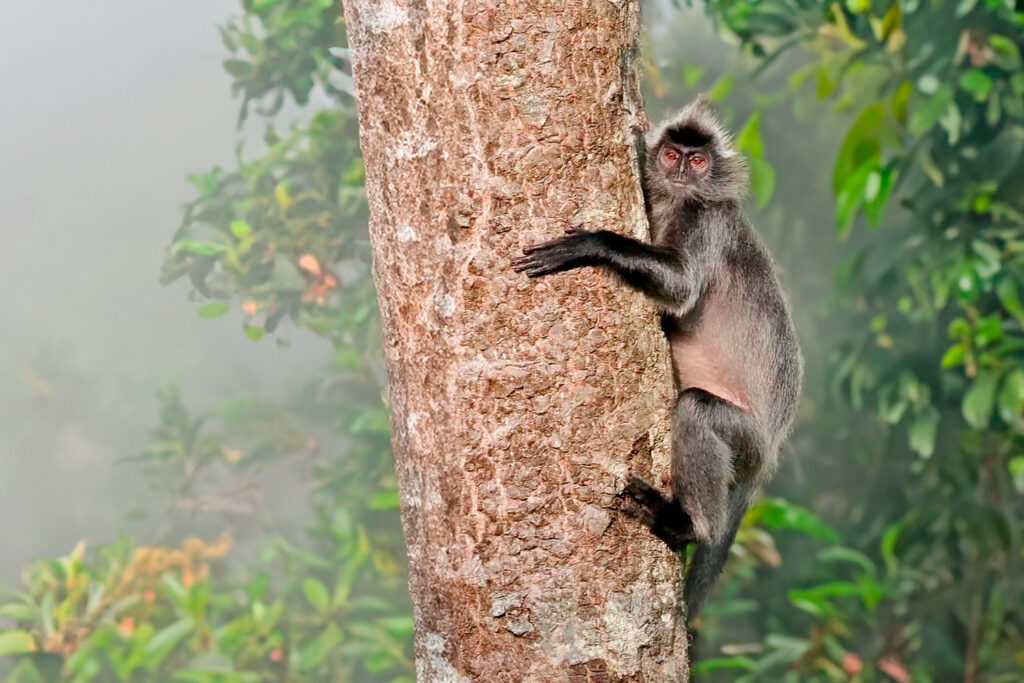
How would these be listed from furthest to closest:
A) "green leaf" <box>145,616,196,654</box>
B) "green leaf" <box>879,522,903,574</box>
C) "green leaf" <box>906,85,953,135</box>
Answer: "green leaf" <box>879,522,903,574</box> → "green leaf" <box>906,85,953,135</box> → "green leaf" <box>145,616,196,654</box>

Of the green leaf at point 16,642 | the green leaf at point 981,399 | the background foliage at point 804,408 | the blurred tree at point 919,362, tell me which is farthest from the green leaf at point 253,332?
the green leaf at point 981,399

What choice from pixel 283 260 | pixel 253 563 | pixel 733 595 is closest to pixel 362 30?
pixel 283 260

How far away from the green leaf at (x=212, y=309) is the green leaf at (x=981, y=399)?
3.91 meters

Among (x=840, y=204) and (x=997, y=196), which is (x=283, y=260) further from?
(x=997, y=196)

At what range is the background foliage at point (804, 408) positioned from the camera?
14.6ft

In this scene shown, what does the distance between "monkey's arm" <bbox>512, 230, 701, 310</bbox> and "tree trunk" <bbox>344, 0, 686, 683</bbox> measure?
2 centimetres

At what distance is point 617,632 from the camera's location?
161cm

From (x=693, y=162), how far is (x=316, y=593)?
9.72 feet

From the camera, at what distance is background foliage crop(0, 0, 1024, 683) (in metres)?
4.46

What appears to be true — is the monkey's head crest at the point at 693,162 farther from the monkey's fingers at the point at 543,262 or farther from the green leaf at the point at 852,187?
the green leaf at the point at 852,187

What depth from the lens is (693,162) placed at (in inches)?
109

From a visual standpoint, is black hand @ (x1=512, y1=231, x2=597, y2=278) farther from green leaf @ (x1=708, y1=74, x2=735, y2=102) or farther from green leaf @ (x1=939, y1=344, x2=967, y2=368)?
green leaf @ (x1=939, y1=344, x2=967, y2=368)

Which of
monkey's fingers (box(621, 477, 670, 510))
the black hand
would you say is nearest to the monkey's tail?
monkey's fingers (box(621, 477, 670, 510))

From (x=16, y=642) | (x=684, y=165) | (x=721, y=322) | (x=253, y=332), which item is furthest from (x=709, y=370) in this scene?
(x=16, y=642)
